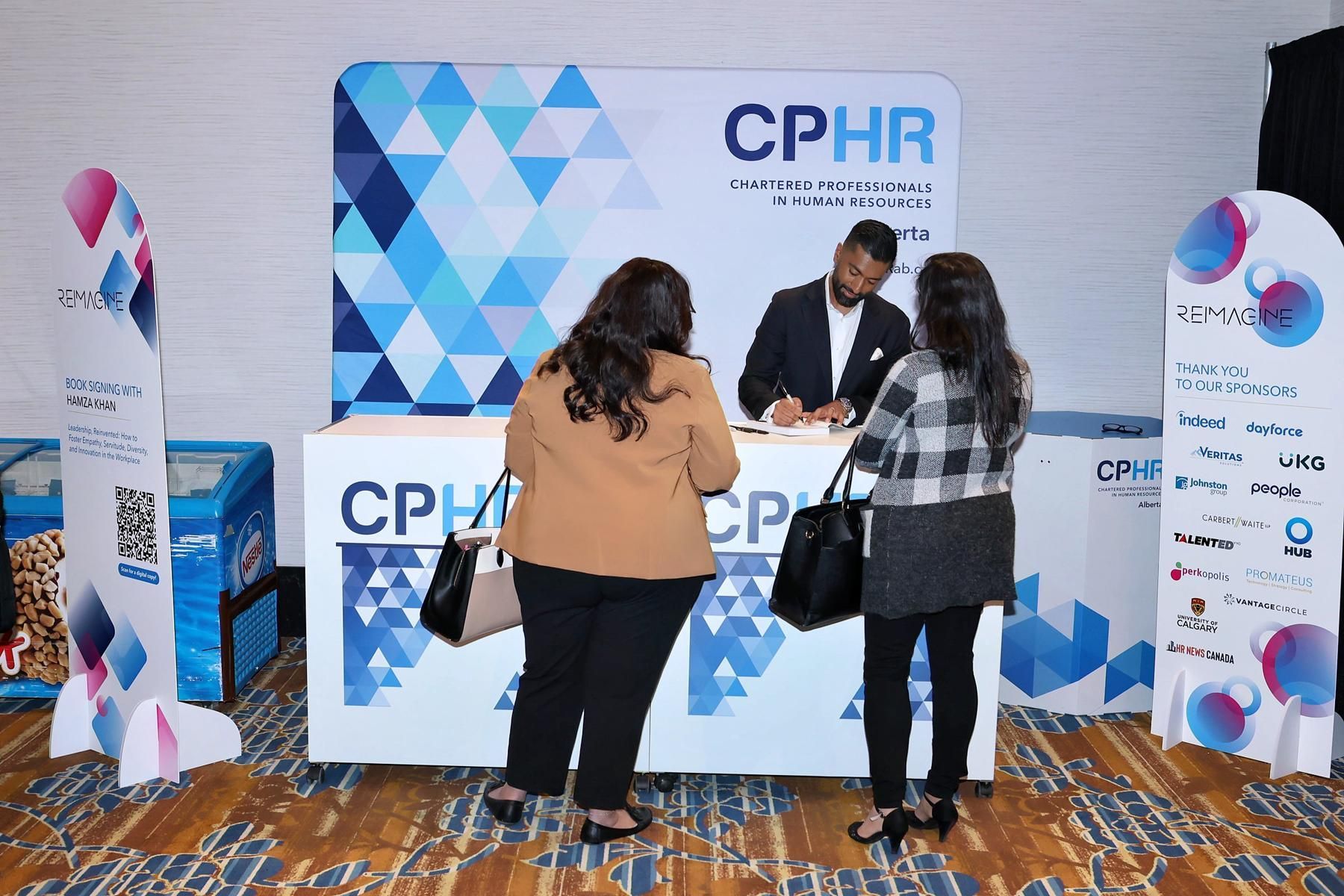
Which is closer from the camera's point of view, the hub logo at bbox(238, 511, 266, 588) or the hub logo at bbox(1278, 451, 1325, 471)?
the hub logo at bbox(1278, 451, 1325, 471)

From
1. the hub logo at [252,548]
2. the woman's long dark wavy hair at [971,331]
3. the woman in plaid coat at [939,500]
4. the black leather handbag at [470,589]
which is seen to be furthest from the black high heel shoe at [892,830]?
the hub logo at [252,548]

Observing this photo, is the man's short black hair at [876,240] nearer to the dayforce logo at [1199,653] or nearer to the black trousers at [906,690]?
the black trousers at [906,690]

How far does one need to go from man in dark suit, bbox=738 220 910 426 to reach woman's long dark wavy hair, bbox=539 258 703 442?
3.34ft

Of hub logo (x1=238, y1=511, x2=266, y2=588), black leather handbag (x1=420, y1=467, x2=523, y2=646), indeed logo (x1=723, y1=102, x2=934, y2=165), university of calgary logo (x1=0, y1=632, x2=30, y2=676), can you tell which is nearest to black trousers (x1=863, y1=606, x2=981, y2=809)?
black leather handbag (x1=420, y1=467, x2=523, y2=646)

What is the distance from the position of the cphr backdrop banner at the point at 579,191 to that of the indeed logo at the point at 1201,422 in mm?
1152

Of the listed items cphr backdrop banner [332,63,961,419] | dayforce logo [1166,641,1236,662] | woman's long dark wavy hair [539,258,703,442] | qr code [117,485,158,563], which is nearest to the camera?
woman's long dark wavy hair [539,258,703,442]

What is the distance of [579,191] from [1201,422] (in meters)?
2.27

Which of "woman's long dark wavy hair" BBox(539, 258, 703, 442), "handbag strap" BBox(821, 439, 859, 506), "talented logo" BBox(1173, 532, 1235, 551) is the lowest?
"talented logo" BBox(1173, 532, 1235, 551)

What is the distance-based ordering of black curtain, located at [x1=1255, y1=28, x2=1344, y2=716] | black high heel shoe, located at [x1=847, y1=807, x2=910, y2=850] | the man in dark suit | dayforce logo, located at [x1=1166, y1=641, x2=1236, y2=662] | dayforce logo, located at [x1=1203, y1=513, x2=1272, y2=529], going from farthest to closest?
black curtain, located at [x1=1255, y1=28, x2=1344, y2=716], the man in dark suit, dayforce logo, located at [x1=1166, y1=641, x2=1236, y2=662], dayforce logo, located at [x1=1203, y1=513, x2=1272, y2=529], black high heel shoe, located at [x1=847, y1=807, x2=910, y2=850]

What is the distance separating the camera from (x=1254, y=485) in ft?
11.0

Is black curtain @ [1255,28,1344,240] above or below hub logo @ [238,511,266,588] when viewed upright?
above

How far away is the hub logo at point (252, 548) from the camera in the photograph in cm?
392

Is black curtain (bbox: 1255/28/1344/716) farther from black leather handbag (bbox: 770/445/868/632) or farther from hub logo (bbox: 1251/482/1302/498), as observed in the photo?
black leather handbag (bbox: 770/445/868/632)

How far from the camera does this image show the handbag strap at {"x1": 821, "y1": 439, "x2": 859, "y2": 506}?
281 cm
